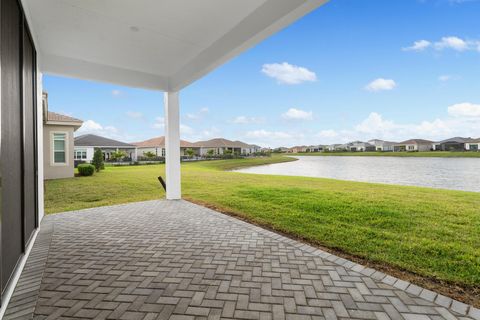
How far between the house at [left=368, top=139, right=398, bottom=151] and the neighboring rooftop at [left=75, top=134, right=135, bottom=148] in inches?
836

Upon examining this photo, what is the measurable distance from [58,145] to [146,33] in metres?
10.0

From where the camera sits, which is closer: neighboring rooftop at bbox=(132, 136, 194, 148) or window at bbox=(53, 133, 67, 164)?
window at bbox=(53, 133, 67, 164)

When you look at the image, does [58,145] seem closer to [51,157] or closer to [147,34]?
[51,157]

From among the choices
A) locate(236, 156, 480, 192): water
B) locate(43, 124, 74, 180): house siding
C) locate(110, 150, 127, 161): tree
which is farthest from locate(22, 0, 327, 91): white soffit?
locate(110, 150, 127, 161): tree

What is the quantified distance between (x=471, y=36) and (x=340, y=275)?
915cm

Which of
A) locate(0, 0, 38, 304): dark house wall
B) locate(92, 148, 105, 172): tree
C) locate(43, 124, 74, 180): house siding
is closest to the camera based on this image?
locate(0, 0, 38, 304): dark house wall

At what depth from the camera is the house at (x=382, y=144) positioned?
18.4 meters

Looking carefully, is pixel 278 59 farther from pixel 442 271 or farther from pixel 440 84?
pixel 442 271

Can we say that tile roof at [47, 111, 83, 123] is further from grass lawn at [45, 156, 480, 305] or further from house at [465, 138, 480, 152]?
house at [465, 138, 480, 152]

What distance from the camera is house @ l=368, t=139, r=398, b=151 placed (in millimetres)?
18406

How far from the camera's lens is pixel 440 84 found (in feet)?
33.5

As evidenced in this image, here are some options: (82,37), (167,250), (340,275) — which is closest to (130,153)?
(82,37)

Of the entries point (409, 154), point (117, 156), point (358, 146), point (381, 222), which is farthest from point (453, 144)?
point (117, 156)

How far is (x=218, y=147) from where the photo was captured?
34.7 meters
